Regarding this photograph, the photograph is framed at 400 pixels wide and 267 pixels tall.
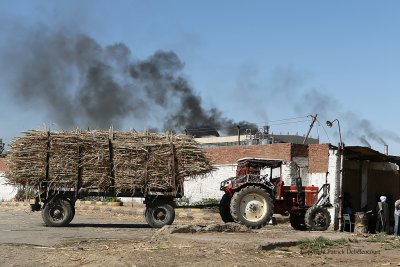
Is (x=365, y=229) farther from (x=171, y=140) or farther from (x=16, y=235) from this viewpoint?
(x=16, y=235)

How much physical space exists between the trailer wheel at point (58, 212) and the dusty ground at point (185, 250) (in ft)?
8.24

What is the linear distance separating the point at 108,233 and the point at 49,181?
2.93 metres

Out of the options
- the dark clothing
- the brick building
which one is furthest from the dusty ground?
the brick building

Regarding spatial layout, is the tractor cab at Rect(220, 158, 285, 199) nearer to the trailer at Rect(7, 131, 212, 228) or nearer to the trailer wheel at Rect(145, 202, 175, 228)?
the trailer at Rect(7, 131, 212, 228)

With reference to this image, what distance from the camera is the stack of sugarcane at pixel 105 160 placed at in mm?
18766

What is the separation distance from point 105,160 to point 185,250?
25.6 feet

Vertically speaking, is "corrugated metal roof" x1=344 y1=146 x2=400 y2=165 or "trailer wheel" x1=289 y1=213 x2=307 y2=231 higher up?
"corrugated metal roof" x1=344 y1=146 x2=400 y2=165

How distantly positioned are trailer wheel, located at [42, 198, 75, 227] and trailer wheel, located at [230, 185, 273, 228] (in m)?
5.33

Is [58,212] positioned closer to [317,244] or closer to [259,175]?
[259,175]

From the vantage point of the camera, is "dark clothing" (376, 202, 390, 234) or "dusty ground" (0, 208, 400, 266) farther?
"dark clothing" (376, 202, 390, 234)

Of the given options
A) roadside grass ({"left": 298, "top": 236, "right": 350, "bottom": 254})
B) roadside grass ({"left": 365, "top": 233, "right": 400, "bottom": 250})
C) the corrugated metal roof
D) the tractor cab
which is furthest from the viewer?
the corrugated metal roof

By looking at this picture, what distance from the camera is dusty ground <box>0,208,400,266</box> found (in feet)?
35.6

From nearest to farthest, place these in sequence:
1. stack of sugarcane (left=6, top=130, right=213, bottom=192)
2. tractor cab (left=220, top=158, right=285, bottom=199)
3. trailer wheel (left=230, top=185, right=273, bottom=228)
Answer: stack of sugarcane (left=6, top=130, right=213, bottom=192) < trailer wheel (left=230, top=185, right=273, bottom=228) < tractor cab (left=220, top=158, right=285, bottom=199)

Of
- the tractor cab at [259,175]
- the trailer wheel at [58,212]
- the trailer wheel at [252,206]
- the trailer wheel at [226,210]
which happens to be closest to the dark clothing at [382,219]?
the tractor cab at [259,175]
